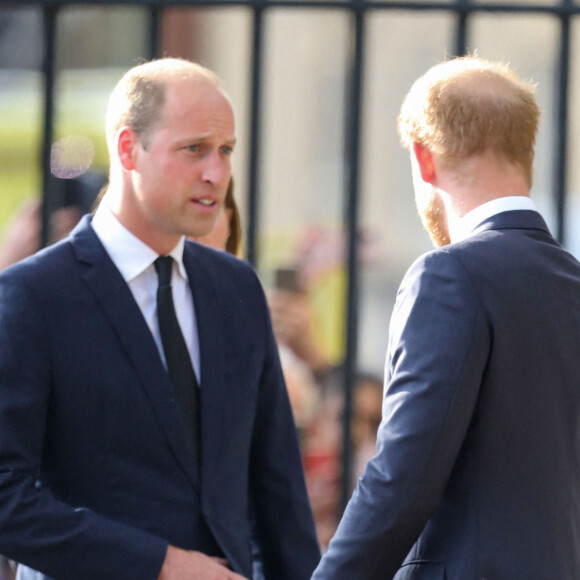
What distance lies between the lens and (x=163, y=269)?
89.0 inches

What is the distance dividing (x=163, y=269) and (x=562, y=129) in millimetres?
1078

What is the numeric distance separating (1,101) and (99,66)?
2.04ft

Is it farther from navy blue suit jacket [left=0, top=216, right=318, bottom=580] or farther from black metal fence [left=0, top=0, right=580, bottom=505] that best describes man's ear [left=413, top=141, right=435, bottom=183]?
black metal fence [left=0, top=0, right=580, bottom=505]

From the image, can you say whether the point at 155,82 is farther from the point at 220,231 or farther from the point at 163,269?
the point at 220,231

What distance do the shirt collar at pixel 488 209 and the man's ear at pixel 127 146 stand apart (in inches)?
26.8

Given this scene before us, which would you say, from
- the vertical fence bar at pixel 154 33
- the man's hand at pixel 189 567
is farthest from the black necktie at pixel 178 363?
the vertical fence bar at pixel 154 33

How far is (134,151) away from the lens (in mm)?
2279

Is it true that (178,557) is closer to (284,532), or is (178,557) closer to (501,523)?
(284,532)

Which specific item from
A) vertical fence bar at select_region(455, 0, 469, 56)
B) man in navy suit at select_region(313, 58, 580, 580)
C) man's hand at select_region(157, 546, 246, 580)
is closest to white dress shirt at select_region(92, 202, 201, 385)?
man's hand at select_region(157, 546, 246, 580)

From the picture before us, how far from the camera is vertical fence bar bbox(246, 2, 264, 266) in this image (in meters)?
2.67

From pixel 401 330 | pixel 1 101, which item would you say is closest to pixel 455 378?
pixel 401 330

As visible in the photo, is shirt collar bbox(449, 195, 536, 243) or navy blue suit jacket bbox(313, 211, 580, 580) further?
shirt collar bbox(449, 195, 536, 243)

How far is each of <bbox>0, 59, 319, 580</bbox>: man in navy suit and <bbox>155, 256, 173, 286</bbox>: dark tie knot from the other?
1 cm

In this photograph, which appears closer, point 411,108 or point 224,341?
point 411,108
